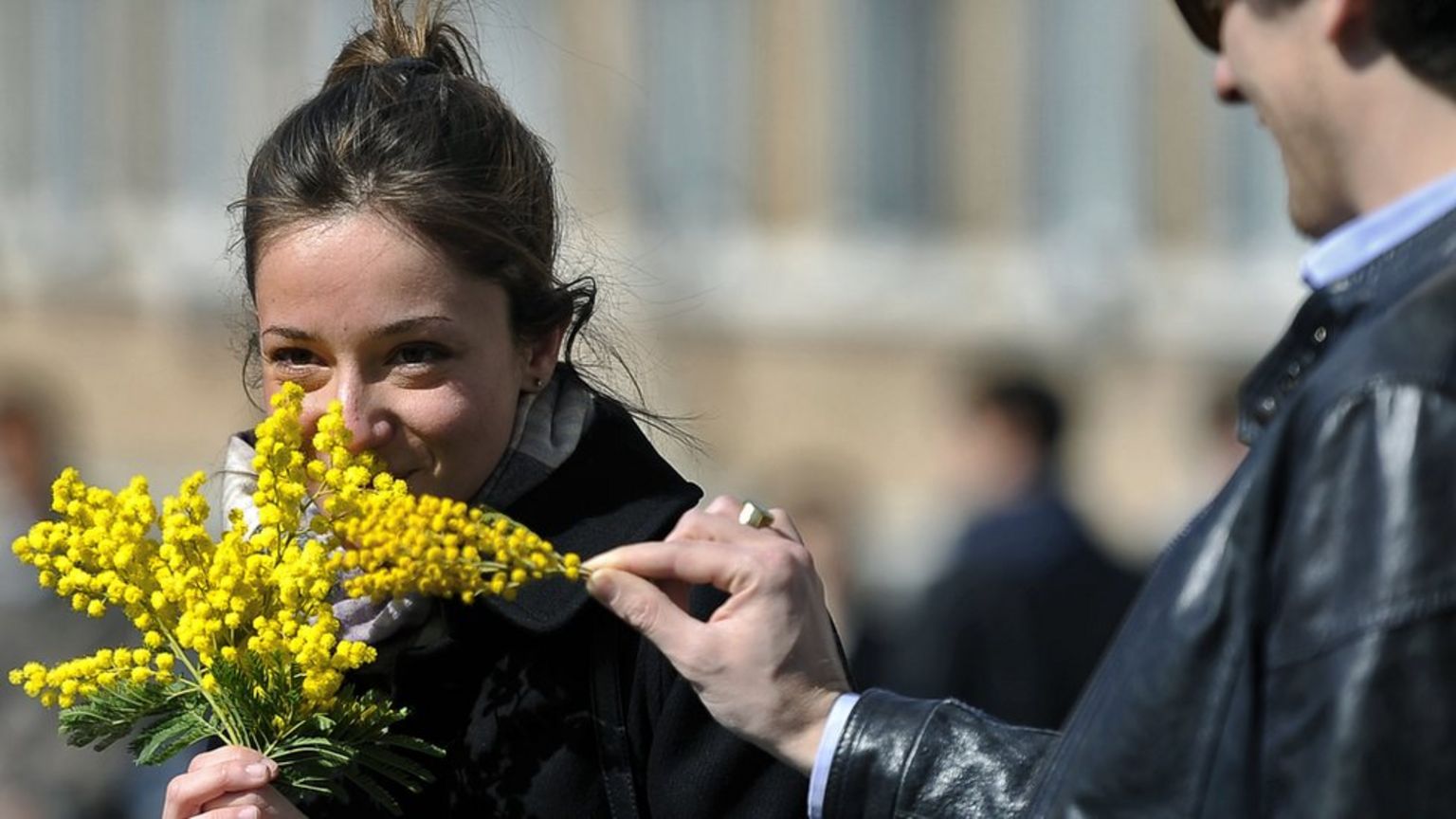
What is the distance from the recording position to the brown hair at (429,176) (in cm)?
312

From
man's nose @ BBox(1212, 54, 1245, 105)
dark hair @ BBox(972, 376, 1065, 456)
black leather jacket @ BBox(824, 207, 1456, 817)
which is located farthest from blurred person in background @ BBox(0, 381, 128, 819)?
black leather jacket @ BBox(824, 207, 1456, 817)

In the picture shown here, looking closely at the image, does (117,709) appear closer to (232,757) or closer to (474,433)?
(232,757)

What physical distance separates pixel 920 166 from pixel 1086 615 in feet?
30.9

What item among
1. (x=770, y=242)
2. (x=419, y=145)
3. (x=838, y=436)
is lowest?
(x=838, y=436)

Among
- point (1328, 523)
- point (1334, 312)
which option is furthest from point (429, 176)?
point (1328, 523)

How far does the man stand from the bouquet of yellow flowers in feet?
2.51

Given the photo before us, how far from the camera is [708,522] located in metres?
2.81

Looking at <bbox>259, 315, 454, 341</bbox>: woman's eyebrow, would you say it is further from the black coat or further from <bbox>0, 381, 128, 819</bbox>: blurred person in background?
<bbox>0, 381, 128, 819</bbox>: blurred person in background

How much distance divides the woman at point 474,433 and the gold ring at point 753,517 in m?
0.20

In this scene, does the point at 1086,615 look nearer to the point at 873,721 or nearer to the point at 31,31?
the point at 873,721

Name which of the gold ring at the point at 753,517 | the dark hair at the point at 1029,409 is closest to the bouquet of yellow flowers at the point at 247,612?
the gold ring at the point at 753,517

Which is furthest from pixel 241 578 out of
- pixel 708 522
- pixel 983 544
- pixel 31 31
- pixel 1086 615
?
pixel 31 31

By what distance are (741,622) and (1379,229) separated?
795 mm

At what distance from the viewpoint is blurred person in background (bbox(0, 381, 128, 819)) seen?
23.6 feet
